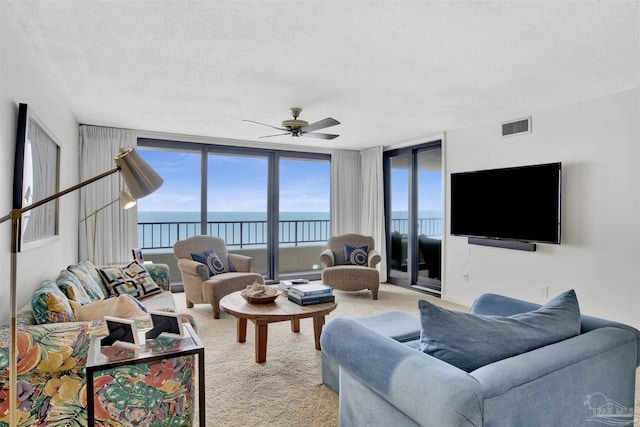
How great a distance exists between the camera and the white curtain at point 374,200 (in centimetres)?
619

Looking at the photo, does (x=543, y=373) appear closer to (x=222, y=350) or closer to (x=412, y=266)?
(x=222, y=350)

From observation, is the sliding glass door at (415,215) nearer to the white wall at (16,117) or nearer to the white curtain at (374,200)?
the white curtain at (374,200)

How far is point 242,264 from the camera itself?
15.6 feet

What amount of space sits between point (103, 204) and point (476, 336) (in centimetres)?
496

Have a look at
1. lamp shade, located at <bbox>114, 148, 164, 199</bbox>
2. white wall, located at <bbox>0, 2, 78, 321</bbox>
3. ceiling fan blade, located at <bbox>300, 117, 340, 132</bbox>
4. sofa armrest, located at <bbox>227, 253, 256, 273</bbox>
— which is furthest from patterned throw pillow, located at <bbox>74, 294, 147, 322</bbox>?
sofa armrest, located at <bbox>227, 253, 256, 273</bbox>

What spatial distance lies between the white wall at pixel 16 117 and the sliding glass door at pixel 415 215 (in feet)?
14.6

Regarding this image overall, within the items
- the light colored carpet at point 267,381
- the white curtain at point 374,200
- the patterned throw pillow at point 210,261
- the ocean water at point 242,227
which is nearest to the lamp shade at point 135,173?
the light colored carpet at point 267,381

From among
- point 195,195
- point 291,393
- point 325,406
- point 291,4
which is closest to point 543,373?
point 325,406

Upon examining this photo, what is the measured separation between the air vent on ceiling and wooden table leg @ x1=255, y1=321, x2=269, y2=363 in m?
3.40

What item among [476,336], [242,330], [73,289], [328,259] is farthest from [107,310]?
[328,259]

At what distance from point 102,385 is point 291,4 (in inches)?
82.5

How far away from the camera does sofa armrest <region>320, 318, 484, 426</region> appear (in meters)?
1.09

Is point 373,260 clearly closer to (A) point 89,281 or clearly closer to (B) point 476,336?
(A) point 89,281

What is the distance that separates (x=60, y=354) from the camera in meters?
1.65
